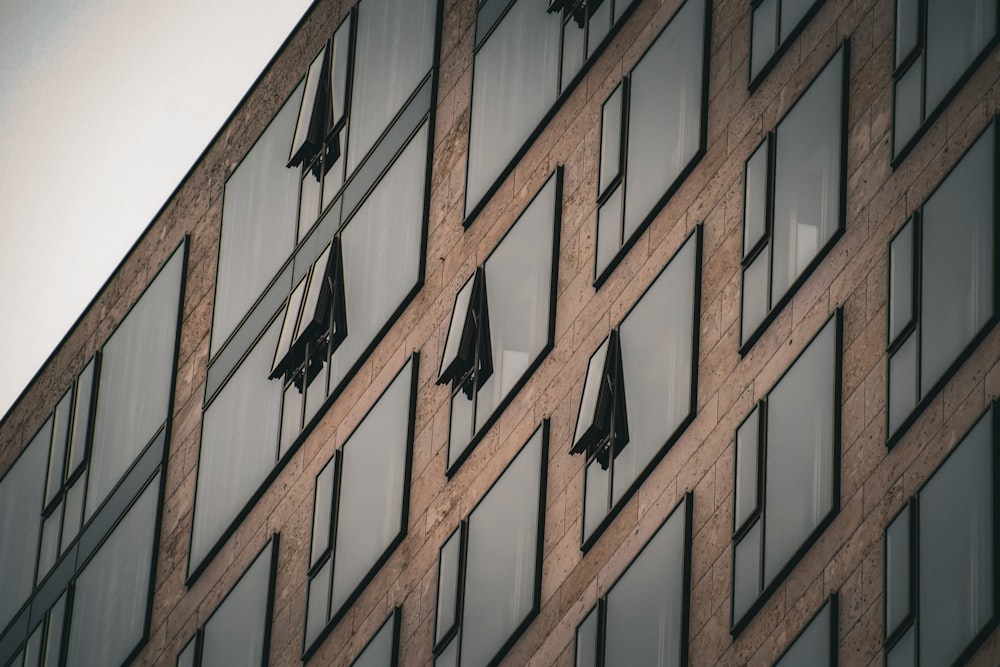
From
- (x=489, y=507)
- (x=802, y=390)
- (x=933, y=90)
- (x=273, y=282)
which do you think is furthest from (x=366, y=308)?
(x=933, y=90)

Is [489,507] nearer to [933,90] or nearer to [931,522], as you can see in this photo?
[931,522]

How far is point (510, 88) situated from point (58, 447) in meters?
9.50

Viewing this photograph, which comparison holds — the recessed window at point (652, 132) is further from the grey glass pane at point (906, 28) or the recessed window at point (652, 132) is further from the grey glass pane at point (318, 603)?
the grey glass pane at point (318, 603)

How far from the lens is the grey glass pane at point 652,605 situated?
72.2 feet

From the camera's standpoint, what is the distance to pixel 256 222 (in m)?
27.8

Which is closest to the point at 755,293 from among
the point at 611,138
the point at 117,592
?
the point at 611,138

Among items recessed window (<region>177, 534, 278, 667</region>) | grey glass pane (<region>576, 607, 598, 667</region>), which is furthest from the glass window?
recessed window (<region>177, 534, 278, 667</region>)

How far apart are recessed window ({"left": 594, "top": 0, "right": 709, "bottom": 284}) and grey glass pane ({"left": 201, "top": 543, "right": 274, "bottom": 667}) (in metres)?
6.54

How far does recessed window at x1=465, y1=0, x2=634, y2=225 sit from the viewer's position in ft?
81.6

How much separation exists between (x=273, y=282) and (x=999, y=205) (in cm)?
1098

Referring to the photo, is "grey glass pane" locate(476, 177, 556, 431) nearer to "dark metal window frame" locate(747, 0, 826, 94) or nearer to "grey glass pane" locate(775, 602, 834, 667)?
"dark metal window frame" locate(747, 0, 826, 94)

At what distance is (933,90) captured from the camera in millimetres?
21516

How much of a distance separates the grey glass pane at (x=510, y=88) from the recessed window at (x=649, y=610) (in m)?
5.68

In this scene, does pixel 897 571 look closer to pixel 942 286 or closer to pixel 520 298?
pixel 942 286
